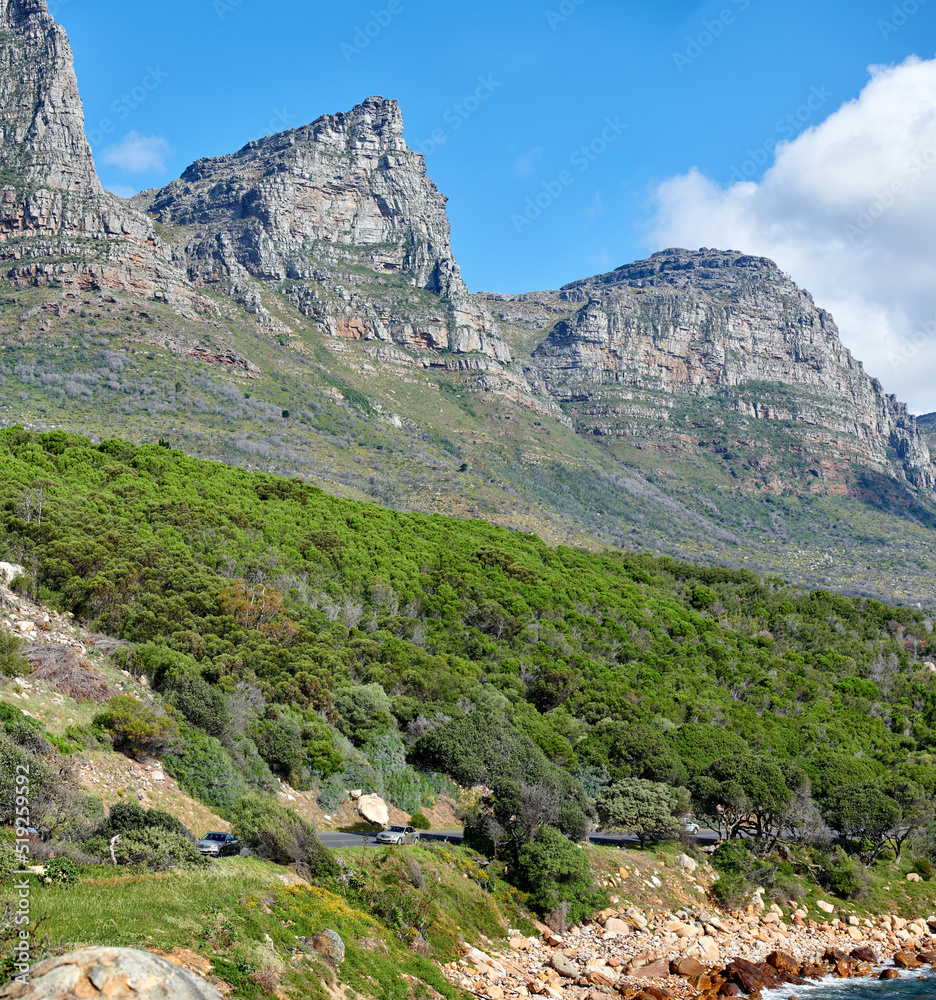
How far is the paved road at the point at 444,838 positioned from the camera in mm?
30859

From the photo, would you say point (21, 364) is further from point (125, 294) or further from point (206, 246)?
point (206, 246)

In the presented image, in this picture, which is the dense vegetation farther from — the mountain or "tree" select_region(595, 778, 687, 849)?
the mountain

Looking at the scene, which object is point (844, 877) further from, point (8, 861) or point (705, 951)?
point (8, 861)

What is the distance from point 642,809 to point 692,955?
9337 millimetres

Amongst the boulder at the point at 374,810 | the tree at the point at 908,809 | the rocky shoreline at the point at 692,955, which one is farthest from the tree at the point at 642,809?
the tree at the point at 908,809

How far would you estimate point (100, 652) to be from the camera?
36.1 metres

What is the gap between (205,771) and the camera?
31000mm

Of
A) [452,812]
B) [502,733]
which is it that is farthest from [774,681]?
[452,812]

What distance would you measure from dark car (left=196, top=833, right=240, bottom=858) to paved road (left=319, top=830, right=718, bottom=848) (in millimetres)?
4098

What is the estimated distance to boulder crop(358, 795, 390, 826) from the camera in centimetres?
3553

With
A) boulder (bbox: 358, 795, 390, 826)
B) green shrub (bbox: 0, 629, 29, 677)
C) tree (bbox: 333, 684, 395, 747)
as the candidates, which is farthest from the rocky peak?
boulder (bbox: 358, 795, 390, 826)

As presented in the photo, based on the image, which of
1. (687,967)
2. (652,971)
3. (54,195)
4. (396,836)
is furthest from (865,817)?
(54,195)

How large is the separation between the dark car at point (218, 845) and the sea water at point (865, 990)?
19146 millimetres

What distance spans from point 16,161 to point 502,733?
154 meters
